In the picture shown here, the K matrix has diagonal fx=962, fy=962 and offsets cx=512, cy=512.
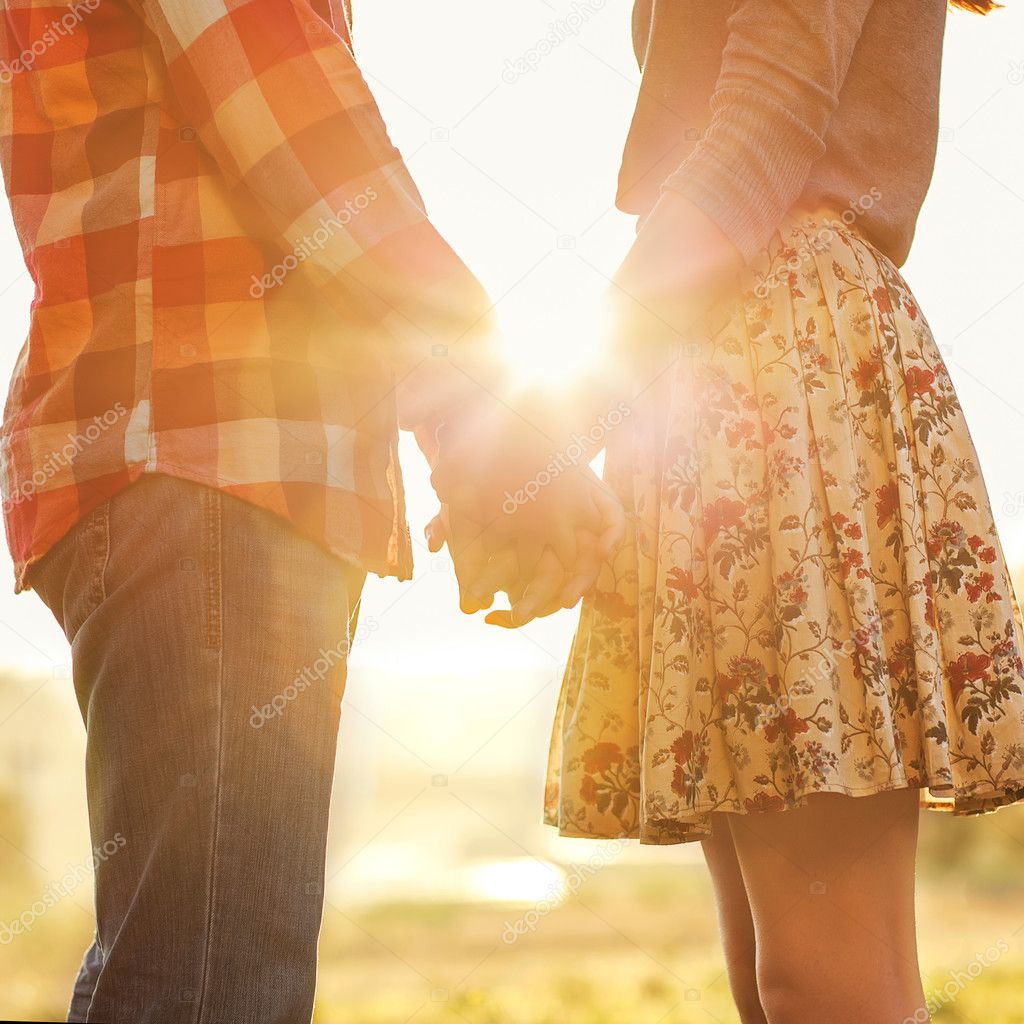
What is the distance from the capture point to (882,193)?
799mm

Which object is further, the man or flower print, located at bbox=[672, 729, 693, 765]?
flower print, located at bbox=[672, 729, 693, 765]

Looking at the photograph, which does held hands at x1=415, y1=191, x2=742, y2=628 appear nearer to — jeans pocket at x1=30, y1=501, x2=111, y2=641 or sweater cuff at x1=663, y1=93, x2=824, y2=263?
sweater cuff at x1=663, y1=93, x2=824, y2=263

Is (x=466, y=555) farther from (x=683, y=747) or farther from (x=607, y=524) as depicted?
(x=683, y=747)

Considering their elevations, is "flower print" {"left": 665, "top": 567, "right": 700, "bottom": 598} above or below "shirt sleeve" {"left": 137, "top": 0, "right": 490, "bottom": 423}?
below

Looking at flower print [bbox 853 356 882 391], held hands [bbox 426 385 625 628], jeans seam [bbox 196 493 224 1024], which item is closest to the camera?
jeans seam [bbox 196 493 224 1024]

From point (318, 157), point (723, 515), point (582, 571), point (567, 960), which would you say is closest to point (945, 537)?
point (723, 515)

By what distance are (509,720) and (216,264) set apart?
4.69 feet

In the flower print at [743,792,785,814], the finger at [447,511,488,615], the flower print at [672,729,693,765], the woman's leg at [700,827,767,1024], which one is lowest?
the woman's leg at [700,827,767,1024]

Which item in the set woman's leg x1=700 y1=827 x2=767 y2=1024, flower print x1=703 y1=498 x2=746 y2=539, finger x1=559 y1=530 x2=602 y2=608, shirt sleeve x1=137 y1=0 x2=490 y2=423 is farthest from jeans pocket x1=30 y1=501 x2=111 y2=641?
woman's leg x1=700 y1=827 x2=767 y2=1024

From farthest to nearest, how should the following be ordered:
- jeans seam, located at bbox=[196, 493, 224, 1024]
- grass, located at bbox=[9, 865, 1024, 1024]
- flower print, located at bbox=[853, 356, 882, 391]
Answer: grass, located at bbox=[9, 865, 1024, 1024] < flower print, located at bbox=[853, 356, 882, 391] < jeans seam, located at bbox=[196, 493, 224, 1024]

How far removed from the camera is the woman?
653 millimetres

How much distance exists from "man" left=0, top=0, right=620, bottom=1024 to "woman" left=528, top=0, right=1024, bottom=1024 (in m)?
0.18

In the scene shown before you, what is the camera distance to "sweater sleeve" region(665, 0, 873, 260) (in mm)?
720

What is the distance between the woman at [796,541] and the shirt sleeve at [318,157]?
0.21 m
